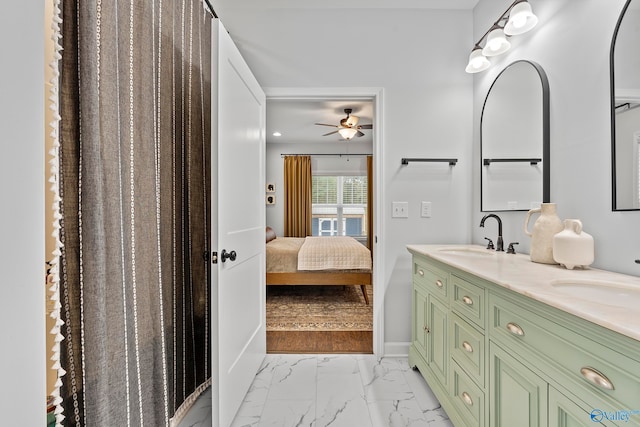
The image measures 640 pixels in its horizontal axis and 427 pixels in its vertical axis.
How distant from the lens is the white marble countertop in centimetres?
69

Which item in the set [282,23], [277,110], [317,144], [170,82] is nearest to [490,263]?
[170,82]

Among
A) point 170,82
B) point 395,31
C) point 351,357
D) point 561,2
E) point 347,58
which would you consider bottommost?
point 351,357

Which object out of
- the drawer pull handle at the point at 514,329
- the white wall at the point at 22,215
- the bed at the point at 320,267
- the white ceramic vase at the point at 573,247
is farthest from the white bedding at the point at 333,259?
the white wall at the point at 22,215

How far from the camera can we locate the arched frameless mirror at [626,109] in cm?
112

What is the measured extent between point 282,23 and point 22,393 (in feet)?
8.22

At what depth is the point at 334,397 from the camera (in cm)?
179

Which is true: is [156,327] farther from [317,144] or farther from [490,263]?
[317,144]

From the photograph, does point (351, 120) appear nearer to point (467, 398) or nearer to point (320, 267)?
point (320, 267)

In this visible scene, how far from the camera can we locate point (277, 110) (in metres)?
4.28

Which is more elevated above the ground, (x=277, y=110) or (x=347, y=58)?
(x=277, y=110)

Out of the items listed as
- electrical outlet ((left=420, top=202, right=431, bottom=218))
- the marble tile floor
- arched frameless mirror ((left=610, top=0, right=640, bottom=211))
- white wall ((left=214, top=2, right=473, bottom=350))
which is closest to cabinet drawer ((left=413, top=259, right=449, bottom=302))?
white wall ((left=214, top=2, right=473, bottom=350))

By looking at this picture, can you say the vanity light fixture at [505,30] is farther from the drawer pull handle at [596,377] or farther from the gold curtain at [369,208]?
the gold curtain at [369,208]

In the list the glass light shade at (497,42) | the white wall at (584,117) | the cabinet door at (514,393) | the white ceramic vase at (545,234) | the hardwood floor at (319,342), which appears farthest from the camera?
the hardwood floor at (319,342)

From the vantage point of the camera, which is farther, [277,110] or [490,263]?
[277,110]
